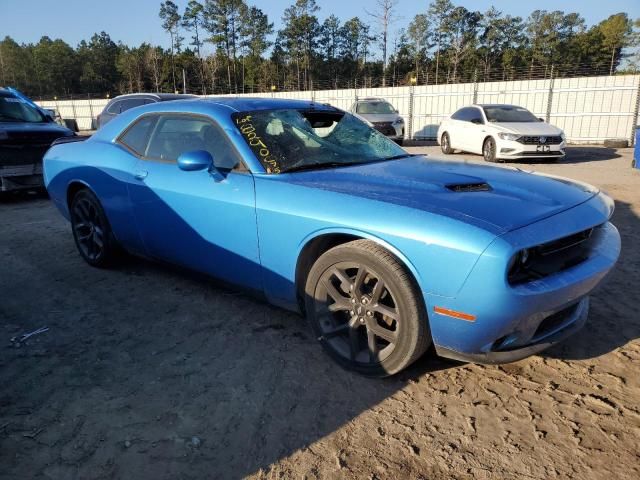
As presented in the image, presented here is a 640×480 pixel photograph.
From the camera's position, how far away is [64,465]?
79.7 inches

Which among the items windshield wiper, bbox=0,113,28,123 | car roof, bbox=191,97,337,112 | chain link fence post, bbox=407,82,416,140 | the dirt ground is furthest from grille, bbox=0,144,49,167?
chain link fence post, bbox=407,82,416,140

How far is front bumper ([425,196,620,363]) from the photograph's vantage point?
2053 millimetres

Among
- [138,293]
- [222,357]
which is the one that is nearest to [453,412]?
[222,357]

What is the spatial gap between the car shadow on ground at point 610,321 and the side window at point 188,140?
2.32 m

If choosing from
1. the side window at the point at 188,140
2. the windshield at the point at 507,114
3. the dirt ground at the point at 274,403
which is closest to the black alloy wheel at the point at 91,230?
the dirt ground at the point at 274,403

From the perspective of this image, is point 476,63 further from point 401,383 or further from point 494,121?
point 401,383

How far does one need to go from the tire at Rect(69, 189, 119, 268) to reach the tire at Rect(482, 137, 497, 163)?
9.41 metres

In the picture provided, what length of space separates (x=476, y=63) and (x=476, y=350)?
6356cm

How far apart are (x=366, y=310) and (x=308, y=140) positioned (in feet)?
4.45

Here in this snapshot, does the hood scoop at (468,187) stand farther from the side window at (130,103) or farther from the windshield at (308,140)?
the side window at (130,103)

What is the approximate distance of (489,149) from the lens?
11492 mm

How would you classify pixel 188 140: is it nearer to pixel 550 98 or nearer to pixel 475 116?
pixel 475 116

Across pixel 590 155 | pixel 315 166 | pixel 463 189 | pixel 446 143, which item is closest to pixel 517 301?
pixel 463 189

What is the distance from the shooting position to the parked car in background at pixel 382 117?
1510 centimetres
